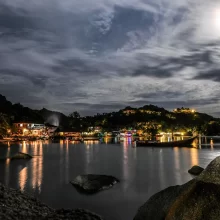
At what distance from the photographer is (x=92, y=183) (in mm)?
24828

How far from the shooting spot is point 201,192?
8547 millimetres

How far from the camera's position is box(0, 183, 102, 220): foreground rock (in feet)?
42.0

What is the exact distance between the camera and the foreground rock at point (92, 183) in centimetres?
2452

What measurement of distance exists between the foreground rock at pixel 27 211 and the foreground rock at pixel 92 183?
26.2ft

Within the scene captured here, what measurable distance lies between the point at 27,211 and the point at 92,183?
37.2 feet

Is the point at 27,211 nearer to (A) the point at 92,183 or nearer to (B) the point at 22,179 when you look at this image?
(A) the point at 92,183

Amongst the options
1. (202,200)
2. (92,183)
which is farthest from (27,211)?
(92,183)

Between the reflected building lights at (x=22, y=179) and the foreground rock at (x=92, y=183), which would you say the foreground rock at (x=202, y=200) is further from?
the reflected building lights at (x=22, y=179)

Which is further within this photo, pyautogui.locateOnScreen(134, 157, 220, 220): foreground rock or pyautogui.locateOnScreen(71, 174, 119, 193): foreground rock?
pyautogui.locateOnScreen(71, 174, 119, 193): foreground rock

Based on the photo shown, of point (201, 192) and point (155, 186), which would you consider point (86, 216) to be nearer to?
point (201, 192)

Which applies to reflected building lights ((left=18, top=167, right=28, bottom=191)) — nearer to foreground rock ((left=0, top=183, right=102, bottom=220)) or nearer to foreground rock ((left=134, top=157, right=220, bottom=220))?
foreground rock ((left=0, top=183, right=102, bottom=220))

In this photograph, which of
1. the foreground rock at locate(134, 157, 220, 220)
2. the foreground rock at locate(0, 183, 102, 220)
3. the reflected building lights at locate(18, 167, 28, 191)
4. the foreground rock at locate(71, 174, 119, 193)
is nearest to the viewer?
the foreground rock at locate(134, 157, 220, 220)

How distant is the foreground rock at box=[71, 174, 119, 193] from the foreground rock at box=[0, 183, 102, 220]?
7985mm

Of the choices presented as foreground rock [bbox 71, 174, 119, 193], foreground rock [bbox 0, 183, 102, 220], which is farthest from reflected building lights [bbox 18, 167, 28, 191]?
foreground rock [bbox 0, 183, 102, 220]
